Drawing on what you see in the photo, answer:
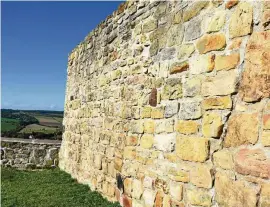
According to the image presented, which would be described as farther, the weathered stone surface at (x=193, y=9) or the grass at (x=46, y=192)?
the grass at (x=46, y=192)

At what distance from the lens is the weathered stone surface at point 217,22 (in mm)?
2930

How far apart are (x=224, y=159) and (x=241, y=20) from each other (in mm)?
1075

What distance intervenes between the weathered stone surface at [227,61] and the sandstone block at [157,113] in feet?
3.06

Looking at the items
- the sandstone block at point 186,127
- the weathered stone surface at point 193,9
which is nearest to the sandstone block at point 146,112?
the sandstone block at point 186,127

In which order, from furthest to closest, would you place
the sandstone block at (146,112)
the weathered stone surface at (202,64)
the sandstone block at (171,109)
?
the sandstone block at (146,112) → the sandstone block at (171,109) → the weathered stone surface at (202,64)

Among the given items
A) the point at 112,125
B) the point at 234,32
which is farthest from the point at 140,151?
the point at 234,32

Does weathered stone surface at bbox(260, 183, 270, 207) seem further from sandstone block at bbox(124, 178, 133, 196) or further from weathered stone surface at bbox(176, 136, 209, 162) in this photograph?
sandstone block at bbox(124, 178, 133, 196)

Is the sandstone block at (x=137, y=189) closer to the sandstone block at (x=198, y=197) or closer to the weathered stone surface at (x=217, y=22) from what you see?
the sandstone block at (x=198, y=197)

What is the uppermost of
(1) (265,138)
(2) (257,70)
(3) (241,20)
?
(3) (241,20)

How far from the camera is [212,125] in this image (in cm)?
293

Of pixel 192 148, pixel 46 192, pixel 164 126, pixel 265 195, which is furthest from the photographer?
pixel 46 192

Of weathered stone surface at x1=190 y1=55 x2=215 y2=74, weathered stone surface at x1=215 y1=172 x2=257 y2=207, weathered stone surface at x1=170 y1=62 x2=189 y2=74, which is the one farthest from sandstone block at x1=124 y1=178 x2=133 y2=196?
weathered stone surface at x1=190 y1=55 x2=215 y2=74

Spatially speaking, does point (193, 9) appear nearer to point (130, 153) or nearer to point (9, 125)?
point (130, 153)

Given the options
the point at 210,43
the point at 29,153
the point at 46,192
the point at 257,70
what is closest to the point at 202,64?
the point at 210,43
